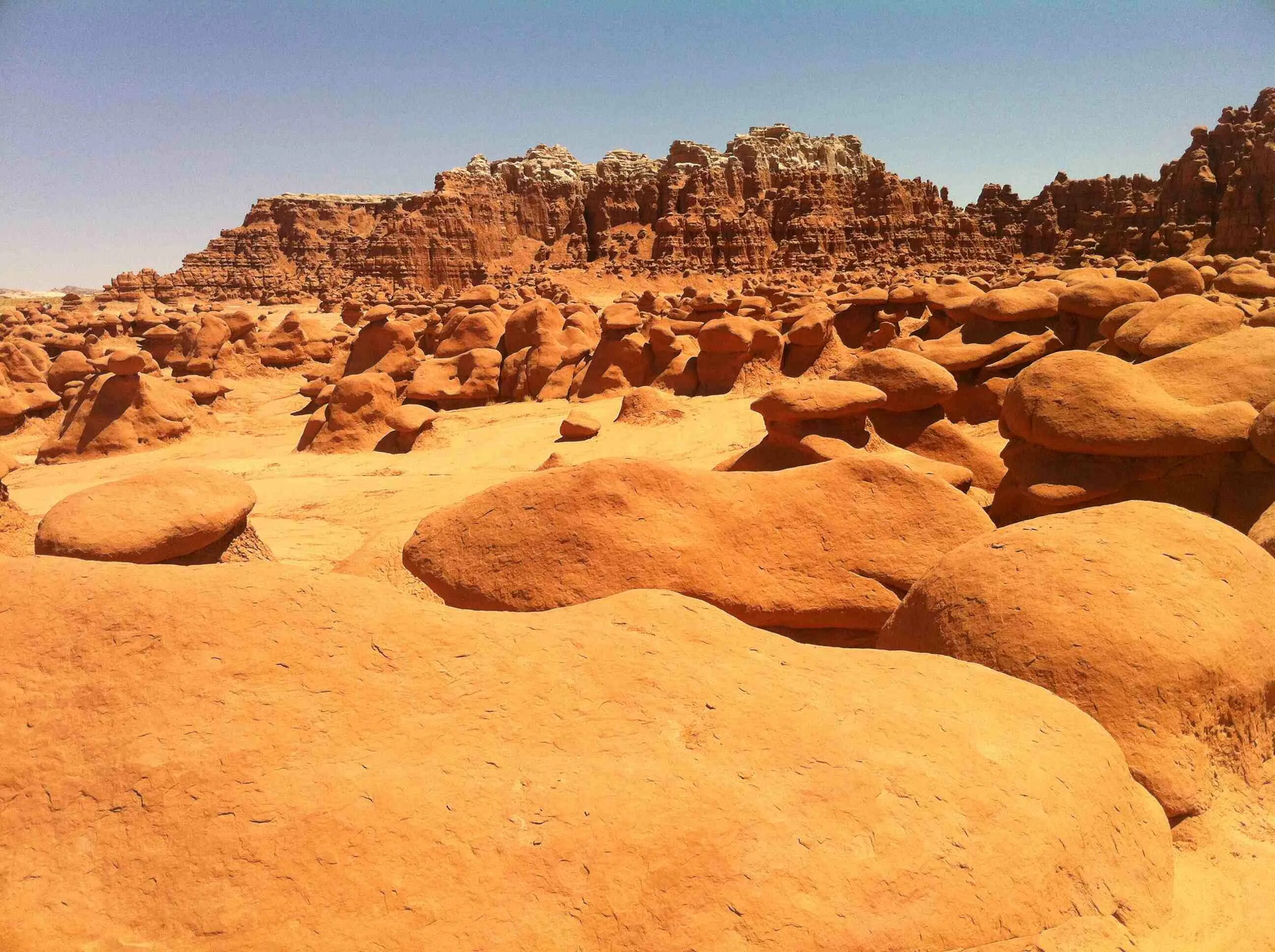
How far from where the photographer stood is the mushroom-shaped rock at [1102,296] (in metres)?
7.81

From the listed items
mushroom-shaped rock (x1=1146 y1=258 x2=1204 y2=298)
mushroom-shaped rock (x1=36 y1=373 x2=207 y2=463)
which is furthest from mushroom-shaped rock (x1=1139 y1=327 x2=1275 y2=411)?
mushroom-shaped rock (x1=36 y1=373 x2=207 y2=463)

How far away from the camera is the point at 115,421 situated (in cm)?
1142

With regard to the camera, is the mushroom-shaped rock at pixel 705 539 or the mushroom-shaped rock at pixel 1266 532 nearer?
the mushroom-shaped rock at pixel 1266 532

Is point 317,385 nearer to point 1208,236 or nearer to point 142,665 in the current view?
point 142,665

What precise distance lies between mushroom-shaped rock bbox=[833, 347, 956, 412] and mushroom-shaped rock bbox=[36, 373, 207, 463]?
33.0 feet

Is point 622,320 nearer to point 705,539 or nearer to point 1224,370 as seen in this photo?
point 1224,370

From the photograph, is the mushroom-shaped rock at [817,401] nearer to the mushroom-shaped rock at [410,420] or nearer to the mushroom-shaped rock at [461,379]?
the mushroom-shaped rock at [410,420]

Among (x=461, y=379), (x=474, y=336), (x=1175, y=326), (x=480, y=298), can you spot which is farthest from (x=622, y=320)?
(x=1175, y=326)

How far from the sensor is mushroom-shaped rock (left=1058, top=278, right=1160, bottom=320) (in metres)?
7.81

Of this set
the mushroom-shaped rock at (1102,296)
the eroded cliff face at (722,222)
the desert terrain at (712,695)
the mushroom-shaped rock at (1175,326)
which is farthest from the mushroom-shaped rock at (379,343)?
the eroded cliff face at (722,222)

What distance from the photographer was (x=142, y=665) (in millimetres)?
1944

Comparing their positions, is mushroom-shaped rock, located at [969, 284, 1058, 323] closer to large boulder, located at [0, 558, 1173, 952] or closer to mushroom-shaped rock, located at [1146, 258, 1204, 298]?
mushroom-shaped rock, located at [1146, 258, 1204, 298]

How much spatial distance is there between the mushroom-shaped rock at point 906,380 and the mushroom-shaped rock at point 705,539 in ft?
8.45

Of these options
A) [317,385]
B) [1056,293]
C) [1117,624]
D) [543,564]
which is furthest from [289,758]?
[317,385]
